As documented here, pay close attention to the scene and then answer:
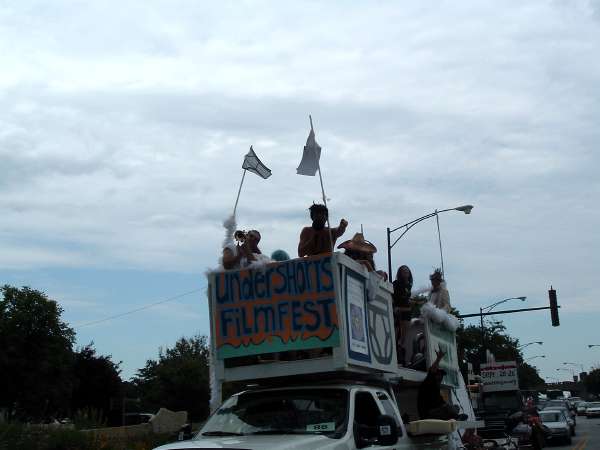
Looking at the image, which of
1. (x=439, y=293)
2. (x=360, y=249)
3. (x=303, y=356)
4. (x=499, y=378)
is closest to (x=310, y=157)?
(x=360, y=249)

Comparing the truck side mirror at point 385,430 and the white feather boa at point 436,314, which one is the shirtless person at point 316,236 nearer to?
the truck side mirror at point 385,430

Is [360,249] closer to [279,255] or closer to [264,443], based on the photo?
[279,255]

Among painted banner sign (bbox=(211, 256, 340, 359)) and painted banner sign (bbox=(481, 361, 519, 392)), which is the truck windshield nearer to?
painted banner sign (bbox=(211, 256, 340, 359))

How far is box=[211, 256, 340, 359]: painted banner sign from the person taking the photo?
7363 mm

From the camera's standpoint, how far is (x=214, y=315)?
7875 mm

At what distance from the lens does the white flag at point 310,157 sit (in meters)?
8.91

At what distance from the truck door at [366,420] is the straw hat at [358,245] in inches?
78.2

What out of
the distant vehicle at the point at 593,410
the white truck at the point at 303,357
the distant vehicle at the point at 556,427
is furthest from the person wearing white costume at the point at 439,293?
the distant vehicle at the point at 593,410

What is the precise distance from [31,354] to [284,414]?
3868 cm

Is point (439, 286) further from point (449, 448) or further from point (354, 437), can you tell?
point (354, 437)

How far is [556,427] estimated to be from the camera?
107 ft

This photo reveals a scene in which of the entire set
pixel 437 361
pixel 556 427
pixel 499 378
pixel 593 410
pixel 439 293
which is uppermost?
pixel 439 293

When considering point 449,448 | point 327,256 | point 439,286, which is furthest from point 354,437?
point 439,286

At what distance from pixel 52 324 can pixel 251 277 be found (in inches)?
1496
